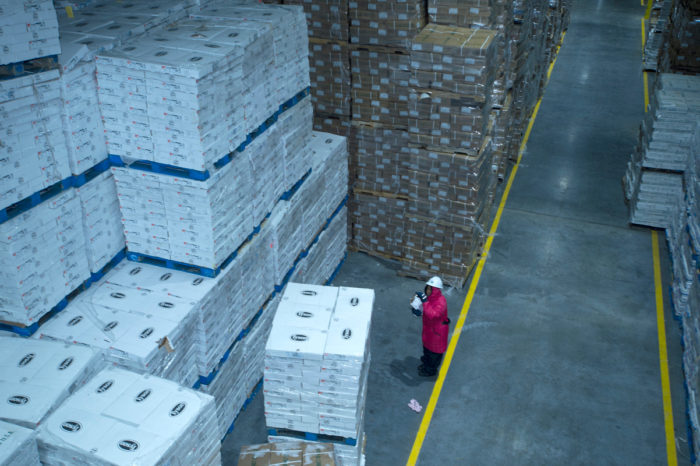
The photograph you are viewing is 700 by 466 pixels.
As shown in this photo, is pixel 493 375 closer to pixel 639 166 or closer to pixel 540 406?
pixel 540 406

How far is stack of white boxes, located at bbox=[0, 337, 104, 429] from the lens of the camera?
504 centimetres

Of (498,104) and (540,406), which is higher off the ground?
(498,104)

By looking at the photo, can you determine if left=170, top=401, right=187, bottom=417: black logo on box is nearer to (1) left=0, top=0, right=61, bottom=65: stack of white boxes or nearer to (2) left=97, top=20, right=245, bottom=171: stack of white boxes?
(2) left=97, top=20, right=245, bottom=171: stack of white boxes

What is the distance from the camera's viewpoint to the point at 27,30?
17.3 ft

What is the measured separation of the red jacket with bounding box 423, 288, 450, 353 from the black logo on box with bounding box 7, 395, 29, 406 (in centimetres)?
502

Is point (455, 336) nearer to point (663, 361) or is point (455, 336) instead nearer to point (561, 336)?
point (561, 336)

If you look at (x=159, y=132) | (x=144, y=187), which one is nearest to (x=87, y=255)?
(x=144, y=187)

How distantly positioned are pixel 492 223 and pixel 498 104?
2458mm

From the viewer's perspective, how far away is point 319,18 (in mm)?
10289

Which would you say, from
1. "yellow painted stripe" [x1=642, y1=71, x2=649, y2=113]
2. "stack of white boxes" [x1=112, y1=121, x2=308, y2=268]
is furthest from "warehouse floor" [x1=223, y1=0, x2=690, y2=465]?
"yellow painted stripe" [x1=642, y1=71, x2=649, y2=113]

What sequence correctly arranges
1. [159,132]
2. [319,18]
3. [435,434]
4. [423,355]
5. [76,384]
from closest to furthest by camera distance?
[76,384]
[159,132]
[435,434]
[423,355]
[319,18]

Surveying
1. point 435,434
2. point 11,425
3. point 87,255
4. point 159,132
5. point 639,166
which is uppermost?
point 159,132

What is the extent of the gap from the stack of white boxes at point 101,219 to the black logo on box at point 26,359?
4.07 feet

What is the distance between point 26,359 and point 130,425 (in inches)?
52.1
